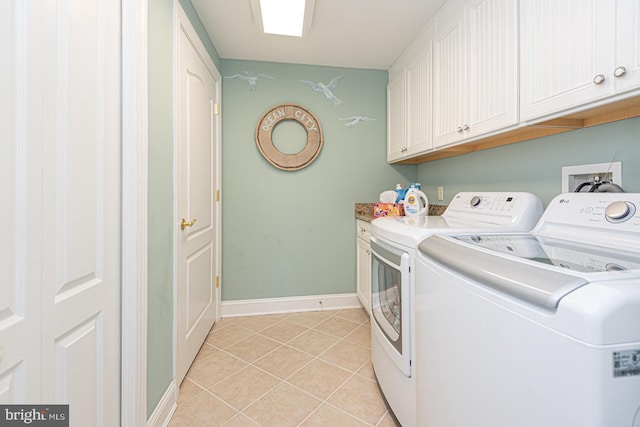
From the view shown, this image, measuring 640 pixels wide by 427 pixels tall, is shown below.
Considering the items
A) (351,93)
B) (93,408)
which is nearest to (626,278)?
(93,408)

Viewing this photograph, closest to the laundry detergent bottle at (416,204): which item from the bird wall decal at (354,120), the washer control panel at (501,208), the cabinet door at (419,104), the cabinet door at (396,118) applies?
the washer control panel at (501,208)

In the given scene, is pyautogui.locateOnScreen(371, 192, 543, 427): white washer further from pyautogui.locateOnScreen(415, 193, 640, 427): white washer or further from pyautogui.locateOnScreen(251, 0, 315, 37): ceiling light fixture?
pyautogui.locateOnScreen(251, 0, 315, 37): ceiling light fixture

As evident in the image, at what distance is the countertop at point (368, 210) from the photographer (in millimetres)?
2382

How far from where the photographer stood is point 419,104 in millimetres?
2184

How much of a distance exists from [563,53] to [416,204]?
3.26 feet

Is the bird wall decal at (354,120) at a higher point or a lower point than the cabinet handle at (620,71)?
higher

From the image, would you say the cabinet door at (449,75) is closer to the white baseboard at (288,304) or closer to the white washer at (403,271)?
the white washer at (403,271)

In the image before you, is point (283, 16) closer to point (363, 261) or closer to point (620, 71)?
point (620, 71)

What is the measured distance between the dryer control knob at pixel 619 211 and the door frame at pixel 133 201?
1.70m

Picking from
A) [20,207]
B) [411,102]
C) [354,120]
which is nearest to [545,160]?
[411,102]

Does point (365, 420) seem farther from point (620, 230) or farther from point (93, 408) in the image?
point (620, 230)

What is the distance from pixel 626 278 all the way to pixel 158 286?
161 centimetres

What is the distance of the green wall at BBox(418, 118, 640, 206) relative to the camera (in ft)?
3.70

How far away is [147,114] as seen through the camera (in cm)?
121
